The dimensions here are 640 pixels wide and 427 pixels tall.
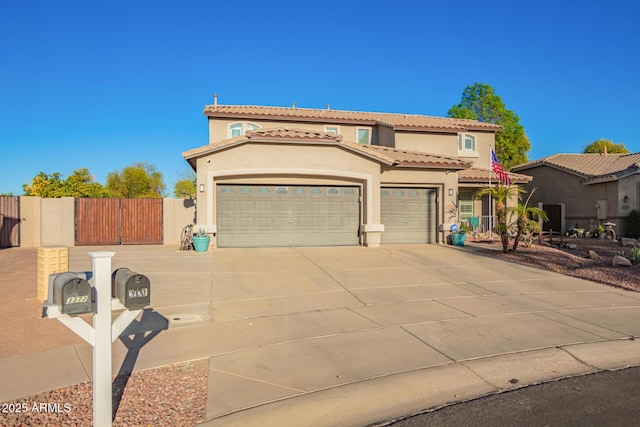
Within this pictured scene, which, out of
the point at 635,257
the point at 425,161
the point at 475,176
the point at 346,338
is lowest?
the point at 346,338

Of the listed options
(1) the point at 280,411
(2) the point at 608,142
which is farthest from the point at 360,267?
(2) the point at 608,142

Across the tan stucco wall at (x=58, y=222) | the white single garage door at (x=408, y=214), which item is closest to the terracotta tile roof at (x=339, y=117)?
the white single garage door at (x=408, y=214)

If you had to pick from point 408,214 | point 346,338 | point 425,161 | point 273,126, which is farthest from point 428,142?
point 346,338

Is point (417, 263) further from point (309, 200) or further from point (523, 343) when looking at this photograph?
point (523, 343)

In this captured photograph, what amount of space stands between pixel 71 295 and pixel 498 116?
4690 centimetres

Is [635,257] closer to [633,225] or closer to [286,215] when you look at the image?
[286,215]

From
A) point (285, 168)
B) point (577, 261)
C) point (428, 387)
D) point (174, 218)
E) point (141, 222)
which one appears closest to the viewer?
point (428, 387)

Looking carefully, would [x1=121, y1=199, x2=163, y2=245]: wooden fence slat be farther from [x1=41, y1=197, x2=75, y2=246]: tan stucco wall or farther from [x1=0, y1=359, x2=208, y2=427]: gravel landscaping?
[x1=0, y1=359, x2=208, y2=427]: gravel landscaping

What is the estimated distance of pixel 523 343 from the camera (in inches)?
255

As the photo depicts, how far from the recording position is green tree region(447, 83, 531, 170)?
4359 centimetres

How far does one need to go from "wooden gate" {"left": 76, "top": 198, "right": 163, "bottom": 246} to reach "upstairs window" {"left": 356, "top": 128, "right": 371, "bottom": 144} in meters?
10.6

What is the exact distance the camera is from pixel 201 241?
1472 centimetres

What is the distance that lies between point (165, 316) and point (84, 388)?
286 centimetres

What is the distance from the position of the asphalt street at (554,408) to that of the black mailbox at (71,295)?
293cm
